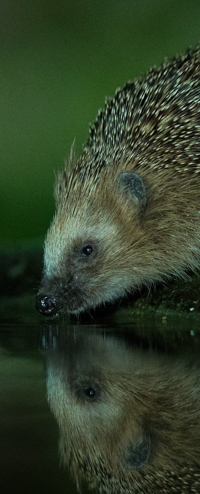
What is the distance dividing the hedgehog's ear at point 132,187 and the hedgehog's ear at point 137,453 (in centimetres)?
201

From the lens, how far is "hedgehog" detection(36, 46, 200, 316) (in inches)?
136

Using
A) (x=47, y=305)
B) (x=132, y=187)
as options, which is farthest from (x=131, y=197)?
(x=47, y=305)

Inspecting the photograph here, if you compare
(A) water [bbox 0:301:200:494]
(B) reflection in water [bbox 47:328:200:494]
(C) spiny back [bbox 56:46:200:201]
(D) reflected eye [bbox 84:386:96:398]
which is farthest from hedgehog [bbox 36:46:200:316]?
(D) reflected eye [bbox 84:386:96:398]

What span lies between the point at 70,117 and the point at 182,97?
158cm

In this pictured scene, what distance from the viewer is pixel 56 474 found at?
1485 millimetres

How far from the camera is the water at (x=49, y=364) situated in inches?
59.2

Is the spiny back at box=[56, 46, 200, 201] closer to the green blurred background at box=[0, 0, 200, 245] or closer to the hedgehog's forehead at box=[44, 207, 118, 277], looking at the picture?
the hedgehog's forehead at box=[44, 207, 118, 277]

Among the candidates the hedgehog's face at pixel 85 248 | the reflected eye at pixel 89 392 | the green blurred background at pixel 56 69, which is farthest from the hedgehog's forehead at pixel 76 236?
the reflected eye at pixel 89 392

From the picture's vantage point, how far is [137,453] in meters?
1.64

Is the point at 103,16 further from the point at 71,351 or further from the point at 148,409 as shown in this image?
the point at 148,409

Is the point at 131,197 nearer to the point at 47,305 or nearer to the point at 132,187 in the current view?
the point at 132,187

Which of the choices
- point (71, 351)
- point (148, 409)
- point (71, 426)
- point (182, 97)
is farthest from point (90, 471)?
point (182, 97)

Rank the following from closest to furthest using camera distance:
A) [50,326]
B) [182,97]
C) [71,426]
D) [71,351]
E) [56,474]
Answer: [56,474] → [71,426] → [71,351] → [182,97] → [50,326]

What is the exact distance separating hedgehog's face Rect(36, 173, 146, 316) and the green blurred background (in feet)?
4.11
